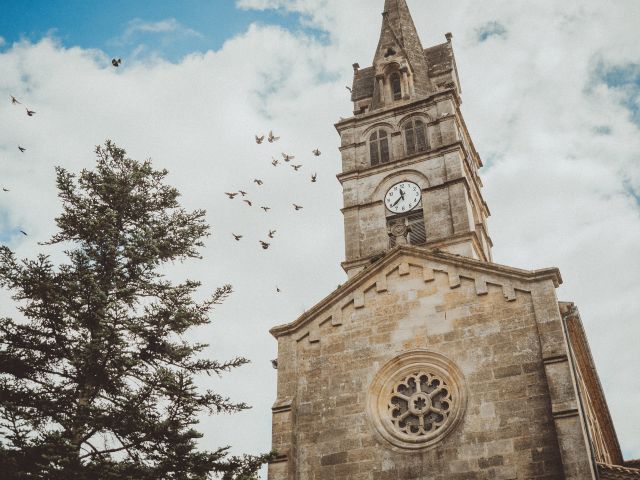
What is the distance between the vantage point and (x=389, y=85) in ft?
101

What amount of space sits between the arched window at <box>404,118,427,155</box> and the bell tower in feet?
0.14

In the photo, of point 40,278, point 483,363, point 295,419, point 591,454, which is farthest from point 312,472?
point 40,278

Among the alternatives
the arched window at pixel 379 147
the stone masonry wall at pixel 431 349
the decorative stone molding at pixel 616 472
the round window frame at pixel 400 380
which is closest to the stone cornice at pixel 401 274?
the stone masonry wall at pixel 431 349

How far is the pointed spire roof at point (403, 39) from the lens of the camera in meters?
31.3

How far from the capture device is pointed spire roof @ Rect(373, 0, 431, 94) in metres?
31.3

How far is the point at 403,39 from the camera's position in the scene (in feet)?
108

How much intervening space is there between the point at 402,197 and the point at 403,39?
1075cm

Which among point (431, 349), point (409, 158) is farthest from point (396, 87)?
point (431, 349)

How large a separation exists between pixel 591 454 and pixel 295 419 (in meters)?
6.57

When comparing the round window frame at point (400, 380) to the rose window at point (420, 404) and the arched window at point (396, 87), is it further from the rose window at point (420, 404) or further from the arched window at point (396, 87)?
the arched window at point (396, 87)

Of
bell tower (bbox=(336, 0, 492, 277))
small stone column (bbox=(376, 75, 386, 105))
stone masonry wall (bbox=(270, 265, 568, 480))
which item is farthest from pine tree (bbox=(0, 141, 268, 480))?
small stone column (bbox=(376, 75, 386, 105))

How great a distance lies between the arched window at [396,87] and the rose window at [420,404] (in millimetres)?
17710

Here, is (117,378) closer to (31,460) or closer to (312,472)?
(31,460)

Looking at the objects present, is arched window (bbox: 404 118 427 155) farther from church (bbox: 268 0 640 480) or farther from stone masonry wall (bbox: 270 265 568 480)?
stone masonry wall (bbox: 270 265 568 480)
